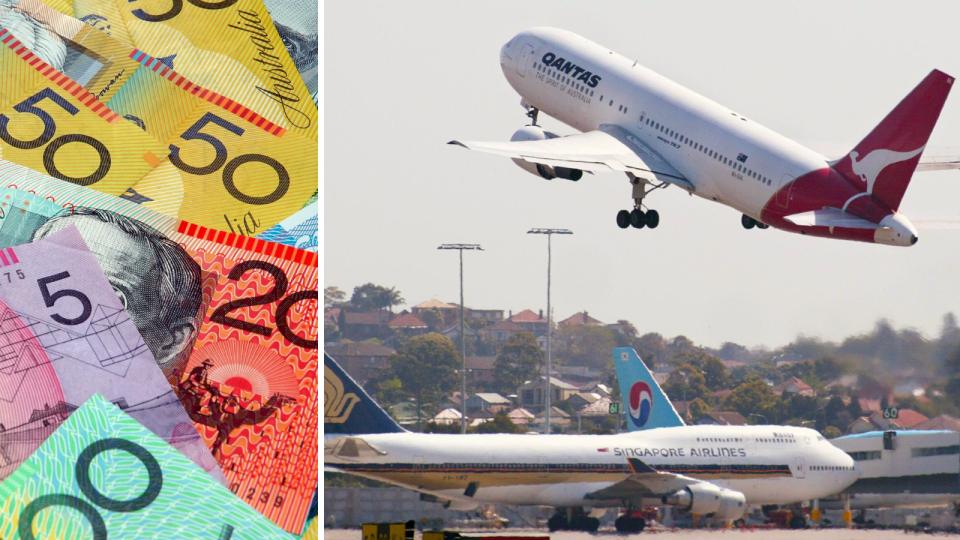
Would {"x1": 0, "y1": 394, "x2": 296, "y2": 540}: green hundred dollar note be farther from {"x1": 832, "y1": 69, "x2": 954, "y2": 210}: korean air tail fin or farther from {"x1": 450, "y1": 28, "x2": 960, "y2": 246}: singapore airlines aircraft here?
{"x1": 832, "y1": 69, "x2": 954, "y2": 210}: korean air tail fin

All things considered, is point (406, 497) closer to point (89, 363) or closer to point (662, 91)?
point (662, 91)

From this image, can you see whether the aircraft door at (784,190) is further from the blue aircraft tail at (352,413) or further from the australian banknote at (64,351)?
the australian banknote at (64,351)

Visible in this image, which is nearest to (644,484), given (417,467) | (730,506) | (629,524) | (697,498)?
(629,524)

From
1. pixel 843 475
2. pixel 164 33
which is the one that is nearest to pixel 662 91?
pixel 843 475

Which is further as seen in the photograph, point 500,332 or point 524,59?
point 500,332

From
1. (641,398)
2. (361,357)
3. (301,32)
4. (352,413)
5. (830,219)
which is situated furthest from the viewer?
(361,357)

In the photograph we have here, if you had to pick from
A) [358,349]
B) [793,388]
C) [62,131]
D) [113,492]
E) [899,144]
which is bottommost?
[113,492]

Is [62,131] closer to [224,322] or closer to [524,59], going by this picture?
[224,322]

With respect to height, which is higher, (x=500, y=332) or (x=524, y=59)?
(x=524, y=59)
